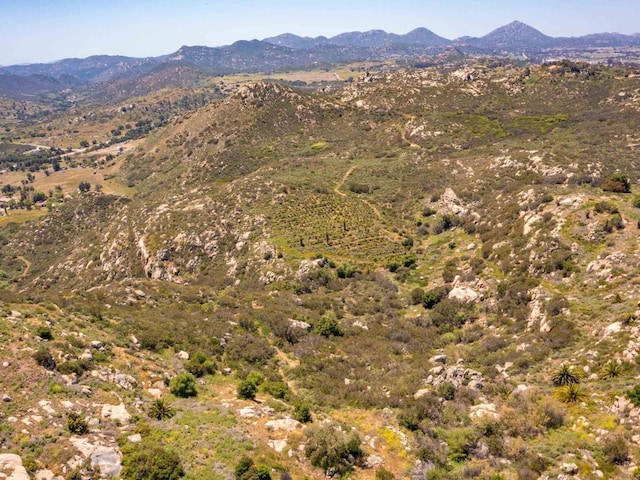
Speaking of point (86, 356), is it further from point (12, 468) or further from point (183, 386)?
point (12, 468)

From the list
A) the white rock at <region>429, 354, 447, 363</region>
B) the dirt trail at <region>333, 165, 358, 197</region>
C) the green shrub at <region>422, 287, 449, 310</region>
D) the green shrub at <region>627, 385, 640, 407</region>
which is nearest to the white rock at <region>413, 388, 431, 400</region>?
the white rock at <region>429, 354, 447, 363</region>

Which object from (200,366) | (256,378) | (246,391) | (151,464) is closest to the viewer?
(151,464)

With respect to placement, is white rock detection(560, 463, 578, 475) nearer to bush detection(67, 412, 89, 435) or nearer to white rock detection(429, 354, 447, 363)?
white rock detection(429, 354, 447, 363)

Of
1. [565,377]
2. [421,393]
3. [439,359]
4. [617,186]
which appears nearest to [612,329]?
[565,377]

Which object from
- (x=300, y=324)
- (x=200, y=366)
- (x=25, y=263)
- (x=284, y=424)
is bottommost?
(x=25, y=263)

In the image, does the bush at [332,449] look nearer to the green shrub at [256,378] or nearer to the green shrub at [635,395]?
the green shrub at [256,378]

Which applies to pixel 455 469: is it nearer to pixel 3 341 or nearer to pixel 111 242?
pixel 3 341
